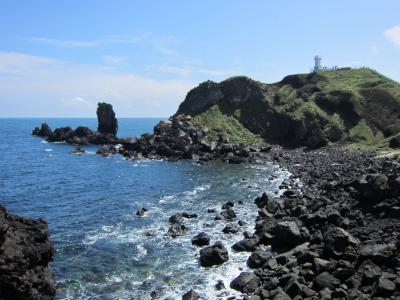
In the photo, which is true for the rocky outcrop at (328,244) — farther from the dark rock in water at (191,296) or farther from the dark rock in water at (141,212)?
the dark rock in water at (141,212)

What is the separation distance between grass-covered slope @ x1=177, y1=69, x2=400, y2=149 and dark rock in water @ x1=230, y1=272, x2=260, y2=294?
331 feet

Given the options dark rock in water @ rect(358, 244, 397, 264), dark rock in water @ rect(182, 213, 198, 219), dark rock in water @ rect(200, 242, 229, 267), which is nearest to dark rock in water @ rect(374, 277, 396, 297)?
dark rock in water @ rect(358, 244, 397, 264)

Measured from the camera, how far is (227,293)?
37.5 meters

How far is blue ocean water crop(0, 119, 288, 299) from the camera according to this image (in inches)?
1612

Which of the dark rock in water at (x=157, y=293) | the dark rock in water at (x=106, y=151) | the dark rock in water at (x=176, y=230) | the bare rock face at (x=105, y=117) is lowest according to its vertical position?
the dark rock in water at (x=157, y=293)

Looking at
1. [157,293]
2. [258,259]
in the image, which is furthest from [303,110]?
[157,293]

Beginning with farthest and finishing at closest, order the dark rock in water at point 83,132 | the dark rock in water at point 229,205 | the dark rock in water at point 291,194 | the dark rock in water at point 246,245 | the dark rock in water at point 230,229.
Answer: the dark rock in water at point 83,132
the dark rock in water at point 291,194
the dark rock in water at point 229,205
the dark rock in water at point 230,229
the dark rock in water at point 246,245

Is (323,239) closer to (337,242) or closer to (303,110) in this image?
(337,242)

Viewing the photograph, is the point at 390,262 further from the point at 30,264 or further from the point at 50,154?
the point at 50,154

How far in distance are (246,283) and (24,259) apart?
18.4 metres

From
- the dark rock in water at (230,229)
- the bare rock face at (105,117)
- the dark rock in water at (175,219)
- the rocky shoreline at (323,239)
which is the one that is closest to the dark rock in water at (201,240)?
the rocky shoreline at (323,239)

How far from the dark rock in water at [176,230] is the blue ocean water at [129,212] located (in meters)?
0.97

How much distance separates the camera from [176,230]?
55375 millimetres

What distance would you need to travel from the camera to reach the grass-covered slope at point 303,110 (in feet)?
482
